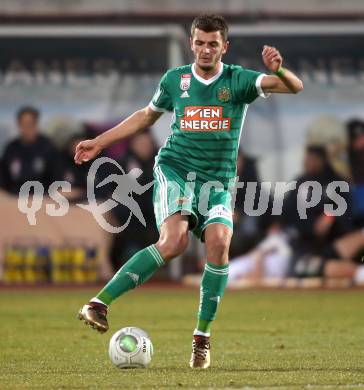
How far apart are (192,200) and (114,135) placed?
0.79m

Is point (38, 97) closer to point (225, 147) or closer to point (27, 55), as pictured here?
point (27, 55)

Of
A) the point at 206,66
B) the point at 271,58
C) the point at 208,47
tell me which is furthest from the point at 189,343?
the point at 271,58

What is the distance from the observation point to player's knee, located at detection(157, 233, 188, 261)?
773 cm

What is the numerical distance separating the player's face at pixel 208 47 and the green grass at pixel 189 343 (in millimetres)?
2013

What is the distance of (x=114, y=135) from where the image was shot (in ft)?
27.4

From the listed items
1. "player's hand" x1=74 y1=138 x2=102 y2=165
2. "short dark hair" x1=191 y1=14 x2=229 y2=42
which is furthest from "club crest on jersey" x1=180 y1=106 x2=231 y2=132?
"player's hand" x1=74 y1=138 x2=102 y2=165

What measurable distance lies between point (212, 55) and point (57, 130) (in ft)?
48.1

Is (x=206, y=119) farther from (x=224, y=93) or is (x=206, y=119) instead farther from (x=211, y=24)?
(x=211, y=24)

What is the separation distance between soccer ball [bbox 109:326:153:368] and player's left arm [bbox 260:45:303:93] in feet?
5.93

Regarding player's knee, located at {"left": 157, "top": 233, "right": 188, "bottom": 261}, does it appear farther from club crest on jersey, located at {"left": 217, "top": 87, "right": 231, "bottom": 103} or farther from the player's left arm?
the player's left arm

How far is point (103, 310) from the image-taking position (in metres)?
7.57

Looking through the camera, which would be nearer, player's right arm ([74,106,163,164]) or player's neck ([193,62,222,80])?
player's neck ([193,62,222,80])

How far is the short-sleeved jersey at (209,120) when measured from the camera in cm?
Result: 807

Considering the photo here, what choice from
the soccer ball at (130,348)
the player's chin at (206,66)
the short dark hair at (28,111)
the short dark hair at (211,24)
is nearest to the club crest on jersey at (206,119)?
the player's chin at (206,66)
